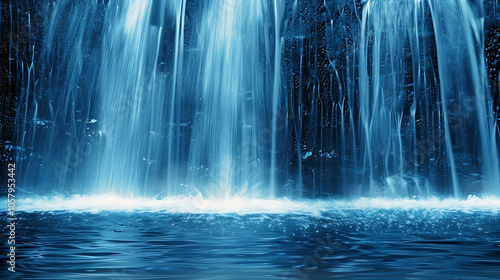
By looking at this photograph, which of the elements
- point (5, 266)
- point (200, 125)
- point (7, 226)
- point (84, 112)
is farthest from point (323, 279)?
point (84, 112)

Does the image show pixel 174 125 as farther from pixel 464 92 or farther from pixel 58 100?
pixel 464 92

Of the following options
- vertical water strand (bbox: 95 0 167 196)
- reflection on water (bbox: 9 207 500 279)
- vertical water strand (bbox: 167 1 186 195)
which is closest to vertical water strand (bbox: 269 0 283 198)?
vertical water strand (bbox: 167 1 186 195)

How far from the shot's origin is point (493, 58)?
9.79 meters

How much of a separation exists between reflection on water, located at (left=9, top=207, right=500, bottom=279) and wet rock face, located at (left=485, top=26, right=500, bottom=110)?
5.42 meters

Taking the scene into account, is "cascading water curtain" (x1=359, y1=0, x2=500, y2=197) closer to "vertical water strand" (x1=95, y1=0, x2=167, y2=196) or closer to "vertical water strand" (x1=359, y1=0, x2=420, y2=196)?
"vertical water strand" (x1=359, y1=0, x2=420, y2=196)

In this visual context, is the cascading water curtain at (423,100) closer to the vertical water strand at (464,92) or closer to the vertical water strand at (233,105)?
the vertical water strand at (464,92)

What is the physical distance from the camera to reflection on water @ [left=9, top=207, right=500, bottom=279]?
2.69 m

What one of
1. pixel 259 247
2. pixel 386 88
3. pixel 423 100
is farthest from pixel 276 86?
pixel 259 247

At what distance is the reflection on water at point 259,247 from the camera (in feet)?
8.82

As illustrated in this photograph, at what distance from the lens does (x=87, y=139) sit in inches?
436

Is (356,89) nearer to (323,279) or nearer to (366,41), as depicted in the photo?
(366,41)

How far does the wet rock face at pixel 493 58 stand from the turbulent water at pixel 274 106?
183mm

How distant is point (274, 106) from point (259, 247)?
7.30 m

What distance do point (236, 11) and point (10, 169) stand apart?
25.3 ft
